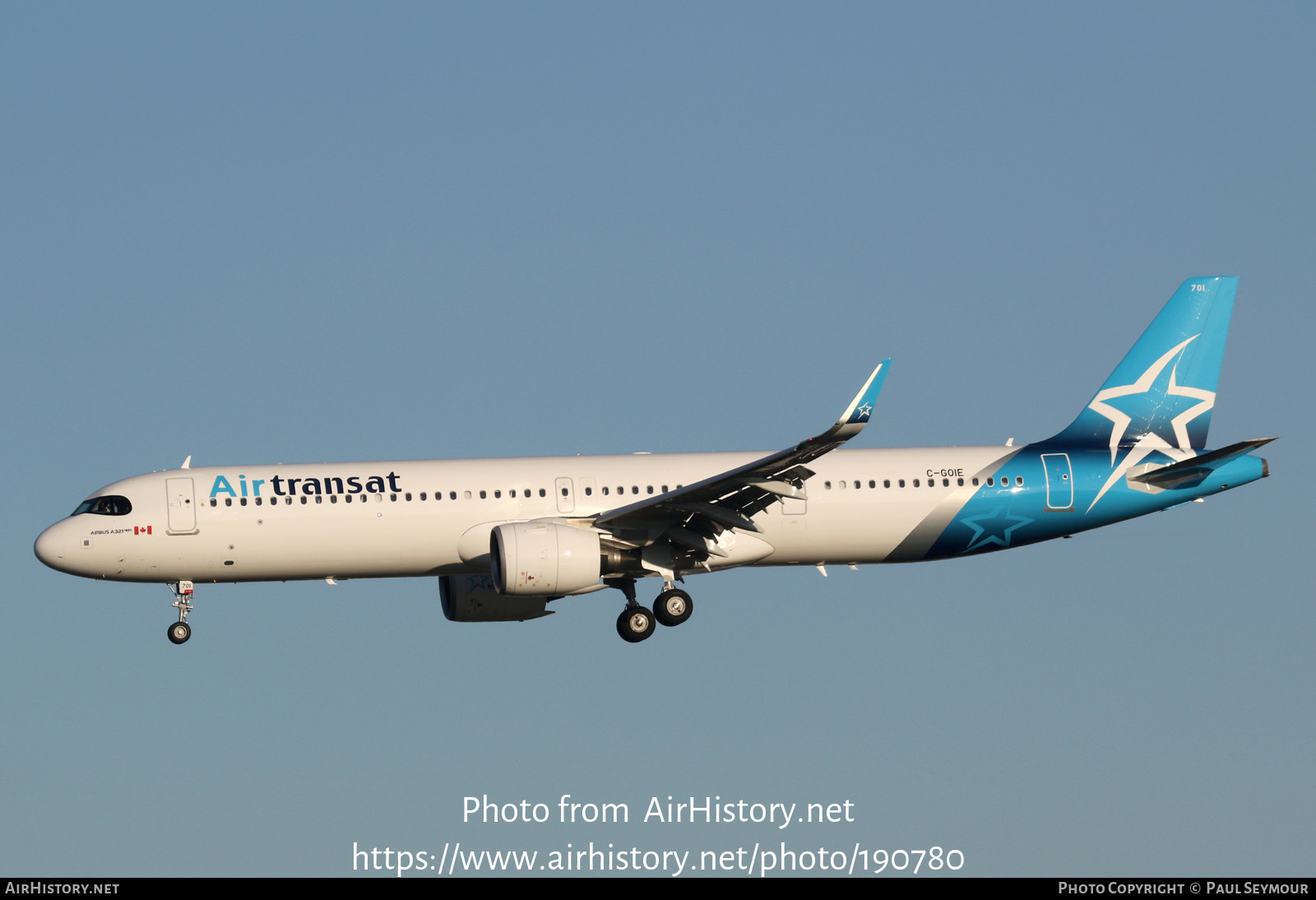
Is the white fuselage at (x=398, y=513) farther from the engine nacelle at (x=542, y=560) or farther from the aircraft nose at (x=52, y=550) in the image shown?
the engine nacelle at (x=542, y=560)

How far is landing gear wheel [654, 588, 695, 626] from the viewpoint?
36.7 m

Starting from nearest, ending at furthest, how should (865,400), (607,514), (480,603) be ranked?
1. (865,400)
2. (607,514)
3. (480,603)

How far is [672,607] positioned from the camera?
3666cm

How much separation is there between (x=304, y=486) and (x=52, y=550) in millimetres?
5698

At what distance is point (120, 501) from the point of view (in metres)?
36.5

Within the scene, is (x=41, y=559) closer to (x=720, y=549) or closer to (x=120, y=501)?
(x=120, y=501)

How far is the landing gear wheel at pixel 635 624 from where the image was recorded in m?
36.8

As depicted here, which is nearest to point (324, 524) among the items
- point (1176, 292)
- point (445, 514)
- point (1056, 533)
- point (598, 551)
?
point (445, 514)

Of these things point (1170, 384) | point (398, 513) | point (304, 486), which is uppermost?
point (1170, 384)

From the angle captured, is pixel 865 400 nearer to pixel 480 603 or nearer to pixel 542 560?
pixel 542 560

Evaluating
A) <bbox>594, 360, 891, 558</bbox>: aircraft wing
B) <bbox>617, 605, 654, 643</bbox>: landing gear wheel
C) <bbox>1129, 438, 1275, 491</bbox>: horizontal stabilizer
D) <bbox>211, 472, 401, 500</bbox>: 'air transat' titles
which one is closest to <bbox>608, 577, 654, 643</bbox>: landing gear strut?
<bbox>617, 605, 654, 643</bbox>: landing gear wheel

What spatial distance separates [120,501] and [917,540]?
17.9 meters

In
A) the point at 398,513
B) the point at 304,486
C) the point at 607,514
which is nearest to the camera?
the point at 607,514

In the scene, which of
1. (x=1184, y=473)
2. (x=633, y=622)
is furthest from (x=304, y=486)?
(x=1184, y=473)
